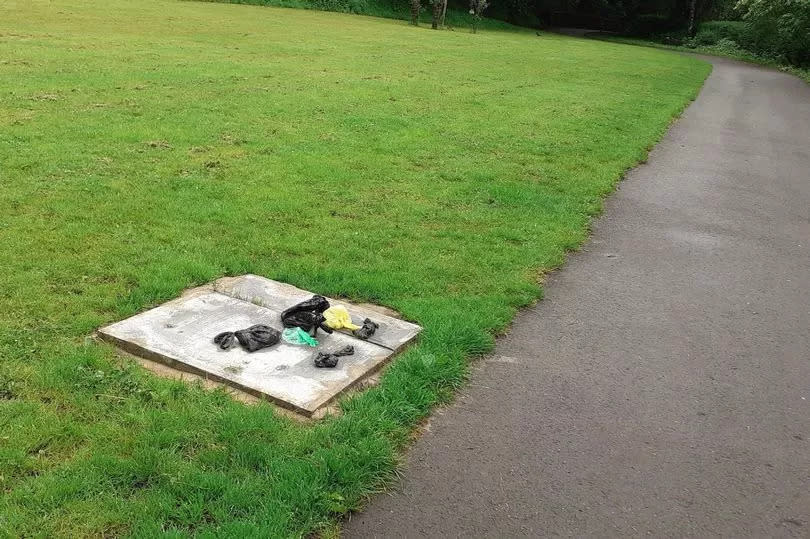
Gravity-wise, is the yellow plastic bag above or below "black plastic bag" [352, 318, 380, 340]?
above

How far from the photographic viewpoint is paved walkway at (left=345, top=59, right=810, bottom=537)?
3.24m

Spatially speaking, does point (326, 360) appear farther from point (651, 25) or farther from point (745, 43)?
point (651, 25)

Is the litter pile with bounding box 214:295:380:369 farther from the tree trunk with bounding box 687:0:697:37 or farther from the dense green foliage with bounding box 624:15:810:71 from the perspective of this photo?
the tree trunk with bounding box 687:0:697:37

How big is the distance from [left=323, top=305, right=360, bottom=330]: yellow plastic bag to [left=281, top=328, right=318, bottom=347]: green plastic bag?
0.17 metres

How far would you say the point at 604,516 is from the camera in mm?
3227

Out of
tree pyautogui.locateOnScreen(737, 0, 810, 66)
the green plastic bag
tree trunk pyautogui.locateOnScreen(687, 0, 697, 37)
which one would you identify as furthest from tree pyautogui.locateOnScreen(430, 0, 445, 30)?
the green plastic bag

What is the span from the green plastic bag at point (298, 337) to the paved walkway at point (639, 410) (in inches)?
37.4

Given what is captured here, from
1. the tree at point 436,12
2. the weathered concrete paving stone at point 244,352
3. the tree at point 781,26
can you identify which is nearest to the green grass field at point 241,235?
the weathered concrete paving stone at point 244,352

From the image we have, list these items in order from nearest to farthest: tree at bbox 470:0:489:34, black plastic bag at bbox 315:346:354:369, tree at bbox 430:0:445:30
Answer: black plastic bag at bbox 315:346:354:369 < tree at bbox 430:0:445:30 < tree at bbox 470:0:489:34

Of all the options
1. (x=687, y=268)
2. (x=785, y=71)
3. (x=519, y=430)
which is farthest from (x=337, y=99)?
(x=785, y=71)

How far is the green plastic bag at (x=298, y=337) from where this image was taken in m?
4.35

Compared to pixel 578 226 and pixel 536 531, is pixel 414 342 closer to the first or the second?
pixel 536 531

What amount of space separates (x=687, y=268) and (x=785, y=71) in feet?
107

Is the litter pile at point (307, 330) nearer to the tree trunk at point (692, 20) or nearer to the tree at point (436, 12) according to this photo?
the tree at point (436, 12)
